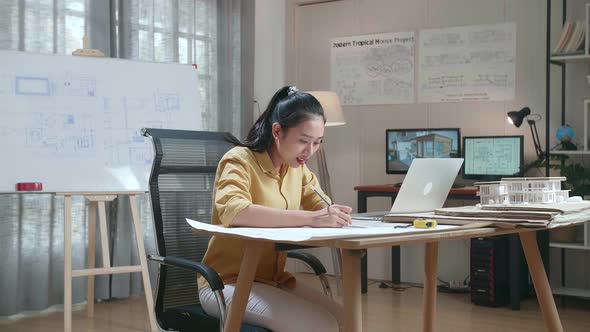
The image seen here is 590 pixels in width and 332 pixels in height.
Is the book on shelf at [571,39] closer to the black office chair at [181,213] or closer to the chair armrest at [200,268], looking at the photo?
the black office chair at [181,213]

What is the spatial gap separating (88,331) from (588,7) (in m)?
3.37

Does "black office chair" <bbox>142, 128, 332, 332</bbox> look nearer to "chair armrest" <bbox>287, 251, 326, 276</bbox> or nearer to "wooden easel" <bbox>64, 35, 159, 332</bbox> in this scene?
"chair armrest" <bbox>287, 251, 326, 276</bbox>

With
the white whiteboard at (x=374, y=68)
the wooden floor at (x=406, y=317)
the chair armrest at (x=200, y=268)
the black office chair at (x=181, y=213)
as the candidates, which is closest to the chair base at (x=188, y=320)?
the black office chair at (x=181, y=213)

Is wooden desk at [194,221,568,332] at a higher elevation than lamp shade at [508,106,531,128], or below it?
below

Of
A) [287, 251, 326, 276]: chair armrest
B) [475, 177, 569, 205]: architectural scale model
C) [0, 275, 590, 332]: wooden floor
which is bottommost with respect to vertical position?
[0, 275, 590, 332]: wooden floor

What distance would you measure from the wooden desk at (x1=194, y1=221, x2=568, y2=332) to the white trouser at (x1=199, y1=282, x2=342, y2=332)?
0.10m

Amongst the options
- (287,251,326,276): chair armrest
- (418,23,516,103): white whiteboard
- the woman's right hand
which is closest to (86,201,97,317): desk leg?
(287,251,326,276): chair armrest

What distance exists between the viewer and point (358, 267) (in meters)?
1.47

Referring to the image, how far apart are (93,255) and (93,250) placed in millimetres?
29

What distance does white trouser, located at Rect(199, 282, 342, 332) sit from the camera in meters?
1.76

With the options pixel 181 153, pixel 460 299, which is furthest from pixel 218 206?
pixel 460 299

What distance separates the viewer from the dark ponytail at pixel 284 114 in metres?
2.03

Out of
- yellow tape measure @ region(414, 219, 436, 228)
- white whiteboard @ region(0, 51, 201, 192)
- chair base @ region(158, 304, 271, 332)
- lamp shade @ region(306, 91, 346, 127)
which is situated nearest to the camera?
yellow tape measure @ region(414, 219, 436, 228)

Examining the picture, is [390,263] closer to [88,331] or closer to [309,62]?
[309,62]
